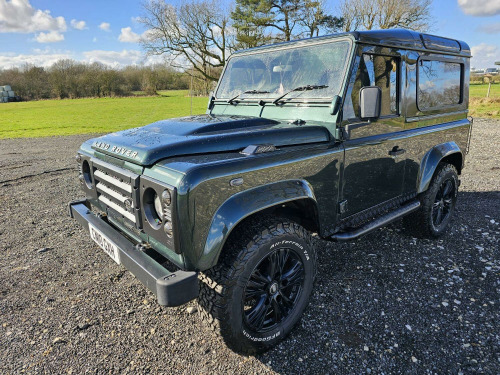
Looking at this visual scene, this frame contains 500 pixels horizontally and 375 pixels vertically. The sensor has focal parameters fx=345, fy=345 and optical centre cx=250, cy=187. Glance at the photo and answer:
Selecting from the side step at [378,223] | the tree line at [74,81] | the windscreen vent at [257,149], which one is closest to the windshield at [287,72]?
the windscreen vent at [257,149]

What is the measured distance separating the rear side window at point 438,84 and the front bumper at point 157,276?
3109mm

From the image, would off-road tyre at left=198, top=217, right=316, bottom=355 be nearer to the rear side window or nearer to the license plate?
the license plate

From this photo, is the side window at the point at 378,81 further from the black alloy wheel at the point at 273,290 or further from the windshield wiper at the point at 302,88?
the black alloy wheel at the point at 273,290

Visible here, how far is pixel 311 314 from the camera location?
2.98 meters

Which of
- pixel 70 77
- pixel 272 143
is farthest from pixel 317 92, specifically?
pixel 70 77

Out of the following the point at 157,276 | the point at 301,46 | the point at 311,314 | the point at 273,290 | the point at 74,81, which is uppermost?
the point at 74,81

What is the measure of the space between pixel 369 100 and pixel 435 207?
2384 millimetres

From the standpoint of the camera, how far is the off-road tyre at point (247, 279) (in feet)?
7.36

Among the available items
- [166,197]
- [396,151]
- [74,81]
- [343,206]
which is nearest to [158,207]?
[166,197]

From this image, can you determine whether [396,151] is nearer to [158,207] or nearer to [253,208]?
[253,208]

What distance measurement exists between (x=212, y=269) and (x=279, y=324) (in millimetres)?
781

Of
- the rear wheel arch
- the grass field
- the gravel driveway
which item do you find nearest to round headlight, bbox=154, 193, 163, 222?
the gravel driveway

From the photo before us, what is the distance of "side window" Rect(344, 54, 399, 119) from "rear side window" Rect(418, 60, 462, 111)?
500 mm

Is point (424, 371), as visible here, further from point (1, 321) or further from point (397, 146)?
point (1, 321)
